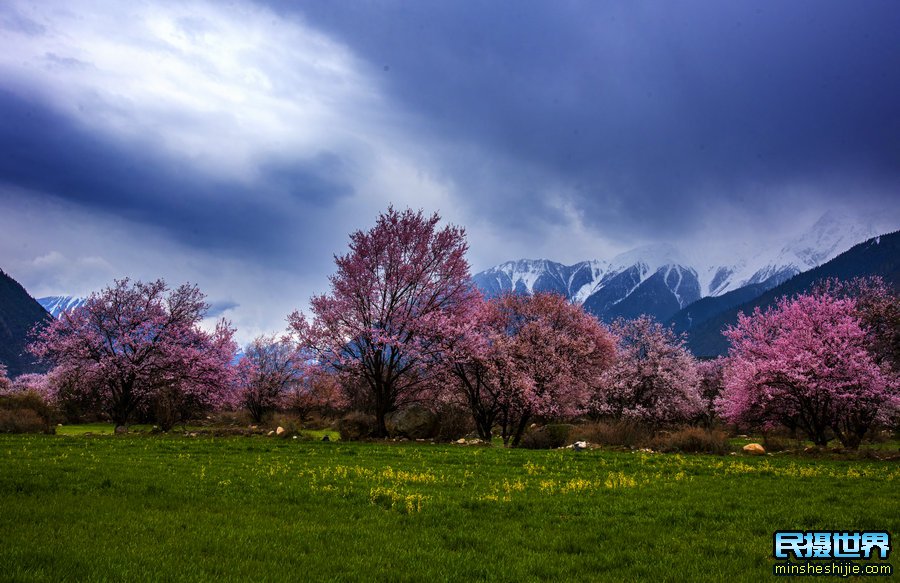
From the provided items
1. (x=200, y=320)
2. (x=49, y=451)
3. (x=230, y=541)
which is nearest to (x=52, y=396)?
(x=200, y=320)

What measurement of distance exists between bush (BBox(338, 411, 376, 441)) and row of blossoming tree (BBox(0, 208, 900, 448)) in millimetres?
635

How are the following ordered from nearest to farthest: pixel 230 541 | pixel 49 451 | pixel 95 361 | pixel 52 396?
pixel 230 541, pixel 49 451, pixel 95 361, pixel 52 396

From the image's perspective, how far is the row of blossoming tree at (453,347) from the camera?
33.3 metres

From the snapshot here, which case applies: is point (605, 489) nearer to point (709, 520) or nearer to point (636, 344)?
point (709, 520)

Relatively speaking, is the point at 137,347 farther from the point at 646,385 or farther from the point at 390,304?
the point at 646,385

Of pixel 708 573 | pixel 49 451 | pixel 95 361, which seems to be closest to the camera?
pixel 708 573

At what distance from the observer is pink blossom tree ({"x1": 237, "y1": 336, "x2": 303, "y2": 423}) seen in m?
65.2

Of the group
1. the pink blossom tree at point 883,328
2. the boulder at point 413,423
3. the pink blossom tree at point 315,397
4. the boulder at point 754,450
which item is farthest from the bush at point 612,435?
the pink blossom tree at point 315,397

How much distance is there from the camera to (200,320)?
4397cm

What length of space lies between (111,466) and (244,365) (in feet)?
109

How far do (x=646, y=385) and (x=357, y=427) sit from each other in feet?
97.8

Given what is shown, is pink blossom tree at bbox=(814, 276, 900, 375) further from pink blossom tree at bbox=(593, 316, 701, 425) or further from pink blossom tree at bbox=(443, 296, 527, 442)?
pink blossom tree at bbox=(443, 296, 527, 442)

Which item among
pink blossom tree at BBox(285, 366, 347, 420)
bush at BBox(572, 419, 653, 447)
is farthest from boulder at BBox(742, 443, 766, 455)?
pink blossom tree at BBox(285, 366, 347, 420)

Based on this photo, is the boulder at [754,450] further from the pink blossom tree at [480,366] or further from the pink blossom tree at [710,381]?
the pink blossom tree at [710,381]
